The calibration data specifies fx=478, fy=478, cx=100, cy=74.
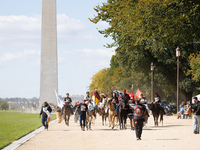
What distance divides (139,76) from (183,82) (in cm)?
2431

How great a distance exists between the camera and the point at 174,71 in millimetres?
57844

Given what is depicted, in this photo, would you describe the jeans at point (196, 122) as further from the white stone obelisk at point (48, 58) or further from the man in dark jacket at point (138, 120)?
the white stone obelisk at point (48, 58)

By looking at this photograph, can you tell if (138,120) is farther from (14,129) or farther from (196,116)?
(14,129)

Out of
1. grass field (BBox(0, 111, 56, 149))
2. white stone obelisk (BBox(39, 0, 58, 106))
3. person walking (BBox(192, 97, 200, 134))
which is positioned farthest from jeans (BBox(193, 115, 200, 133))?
white stone obelisk (BBox(39, 0, 58, 106))

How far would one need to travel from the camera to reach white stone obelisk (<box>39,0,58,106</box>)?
70500 millimetres

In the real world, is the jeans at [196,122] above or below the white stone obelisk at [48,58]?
below

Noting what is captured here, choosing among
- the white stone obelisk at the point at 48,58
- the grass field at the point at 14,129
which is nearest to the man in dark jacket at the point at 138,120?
the grass field at the point at 14,129

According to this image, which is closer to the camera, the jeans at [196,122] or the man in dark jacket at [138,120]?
the man in dark jacket at [138,120]

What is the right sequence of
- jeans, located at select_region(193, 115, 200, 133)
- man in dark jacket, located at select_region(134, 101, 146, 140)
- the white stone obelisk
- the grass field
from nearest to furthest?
man in dark jacket, located at select_region(134, 101, 146, 140), the grass field, jeans, located at select_region(193, 115, 200, 133), the white stone obelisk

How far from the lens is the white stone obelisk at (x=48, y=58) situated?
70.5m

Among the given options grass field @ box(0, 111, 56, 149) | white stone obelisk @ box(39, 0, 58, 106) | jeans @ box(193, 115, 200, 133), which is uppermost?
white stone obelisk @ box(39, 0, 58, 106)

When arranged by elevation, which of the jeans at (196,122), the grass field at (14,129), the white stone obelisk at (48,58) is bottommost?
the grass field at (14,129)

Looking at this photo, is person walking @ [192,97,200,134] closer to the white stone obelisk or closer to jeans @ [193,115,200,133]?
jeans @ [193,115,200,133]

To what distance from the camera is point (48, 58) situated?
2835 inches
